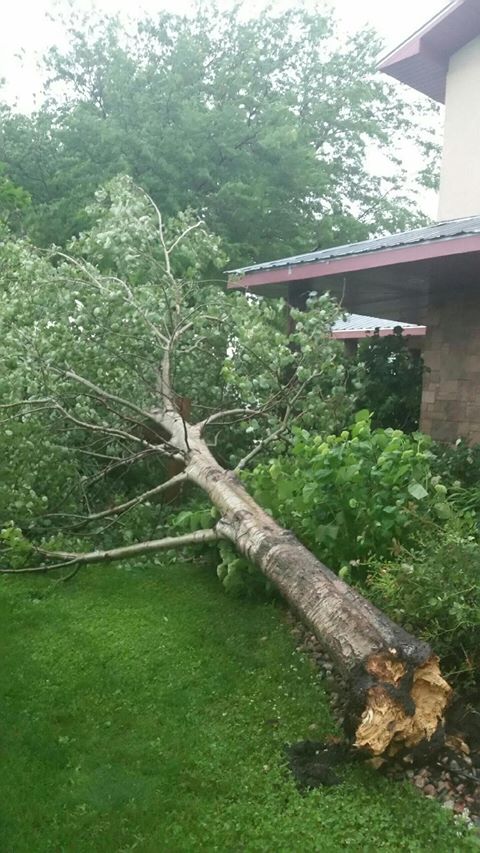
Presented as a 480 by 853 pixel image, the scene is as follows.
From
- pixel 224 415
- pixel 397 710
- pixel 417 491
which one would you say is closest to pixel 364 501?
pixel 417 491

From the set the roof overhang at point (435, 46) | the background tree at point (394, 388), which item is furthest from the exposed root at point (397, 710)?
the roof overhang at point (435, 46)

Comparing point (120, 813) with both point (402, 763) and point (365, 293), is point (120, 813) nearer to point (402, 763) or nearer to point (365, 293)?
point (402, 763)

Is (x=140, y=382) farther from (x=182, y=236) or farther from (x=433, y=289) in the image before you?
(x=433, y=289)

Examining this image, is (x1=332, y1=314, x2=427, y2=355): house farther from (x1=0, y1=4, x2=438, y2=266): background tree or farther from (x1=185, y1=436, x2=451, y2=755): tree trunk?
(x1=185, y1=436, x2=451, y2=755): tree trunk

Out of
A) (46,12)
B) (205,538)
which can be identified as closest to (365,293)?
(205,538)

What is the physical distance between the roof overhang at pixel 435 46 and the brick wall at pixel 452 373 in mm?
3737

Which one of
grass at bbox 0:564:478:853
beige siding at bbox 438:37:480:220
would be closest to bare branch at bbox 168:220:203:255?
beige siding at bbox 438:37:480:220

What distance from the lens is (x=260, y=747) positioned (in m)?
3.49

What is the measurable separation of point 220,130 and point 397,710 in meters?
17.1

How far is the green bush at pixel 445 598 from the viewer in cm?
376

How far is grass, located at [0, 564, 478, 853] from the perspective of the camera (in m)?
2.91

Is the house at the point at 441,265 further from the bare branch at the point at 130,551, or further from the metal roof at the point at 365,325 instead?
the metal roof at the point at 365,325

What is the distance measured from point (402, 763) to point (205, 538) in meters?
2.48

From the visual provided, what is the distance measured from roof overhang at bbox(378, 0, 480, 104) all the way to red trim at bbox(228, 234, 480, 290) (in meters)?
3.75
